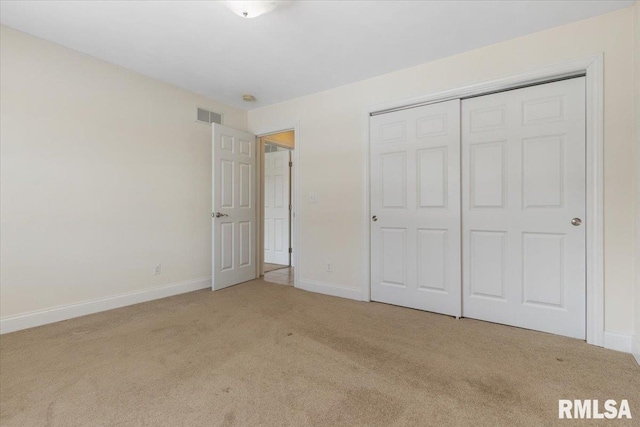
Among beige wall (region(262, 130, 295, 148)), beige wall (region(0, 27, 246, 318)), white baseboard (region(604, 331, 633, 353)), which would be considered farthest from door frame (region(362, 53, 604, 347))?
beige wall (region(0, 27, 246, 318))

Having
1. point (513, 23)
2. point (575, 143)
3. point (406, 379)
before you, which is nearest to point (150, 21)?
point (513, 23)

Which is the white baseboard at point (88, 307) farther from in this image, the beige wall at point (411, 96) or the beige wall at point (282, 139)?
the beige wall at point (282, 139)

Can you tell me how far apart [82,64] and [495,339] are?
4.43 metres

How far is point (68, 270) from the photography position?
2.71 metres

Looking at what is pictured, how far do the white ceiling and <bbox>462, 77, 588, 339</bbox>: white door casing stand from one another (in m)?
0.57

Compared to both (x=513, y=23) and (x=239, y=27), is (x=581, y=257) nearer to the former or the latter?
(x=513, y=23)

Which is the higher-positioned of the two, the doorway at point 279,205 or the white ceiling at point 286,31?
the white ceiling at point 286,31

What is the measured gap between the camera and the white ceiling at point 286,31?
2133 mm

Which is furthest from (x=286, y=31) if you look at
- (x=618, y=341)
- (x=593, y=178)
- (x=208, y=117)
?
(x=618, y=341)

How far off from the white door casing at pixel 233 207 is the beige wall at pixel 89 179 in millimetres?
300

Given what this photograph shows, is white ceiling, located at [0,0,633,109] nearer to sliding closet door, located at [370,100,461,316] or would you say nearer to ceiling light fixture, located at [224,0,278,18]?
ceiling light fixture, located at [224,0,278,18]

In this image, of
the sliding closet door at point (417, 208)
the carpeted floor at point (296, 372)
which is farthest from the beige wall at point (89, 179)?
the sliding closet door at point (417, 208)

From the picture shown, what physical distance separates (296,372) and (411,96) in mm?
2741

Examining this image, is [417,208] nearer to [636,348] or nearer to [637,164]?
[637,164]
